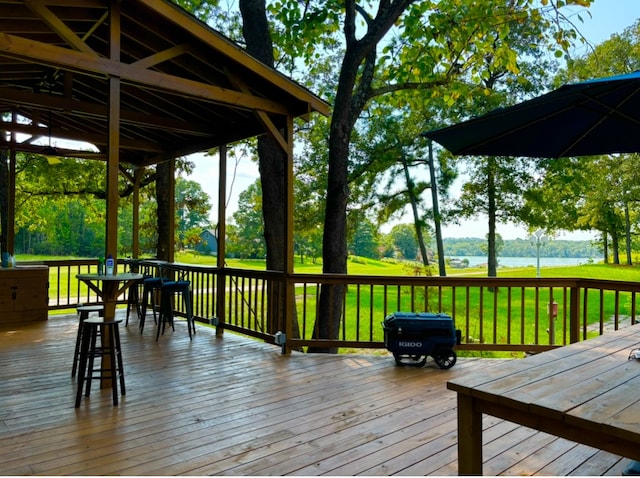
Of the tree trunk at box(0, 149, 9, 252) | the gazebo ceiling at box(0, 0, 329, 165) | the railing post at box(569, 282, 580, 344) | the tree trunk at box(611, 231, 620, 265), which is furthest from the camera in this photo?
the tree trunk at box(611, 231, 620, 265)

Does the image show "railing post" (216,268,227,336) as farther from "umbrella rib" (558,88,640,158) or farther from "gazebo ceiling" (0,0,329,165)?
"umbrella rib" (558,88,640,158)

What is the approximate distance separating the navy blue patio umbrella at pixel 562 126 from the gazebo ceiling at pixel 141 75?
2392mm

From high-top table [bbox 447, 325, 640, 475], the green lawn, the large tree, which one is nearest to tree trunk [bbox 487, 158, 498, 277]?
the green lawn

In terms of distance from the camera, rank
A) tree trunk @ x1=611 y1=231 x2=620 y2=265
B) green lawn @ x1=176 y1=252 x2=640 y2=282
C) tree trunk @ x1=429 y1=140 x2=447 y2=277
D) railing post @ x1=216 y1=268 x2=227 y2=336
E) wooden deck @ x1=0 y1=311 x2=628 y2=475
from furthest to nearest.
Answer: tree trunk @ x1=611 y1=231 x2=620 y2=265 → green lawn @ x1=176 y1=252 x2=640 y2=282 → tree trunk @ x1=429 y1=140 x2=447 y2=277 → railing post @ x1=216 y1=268 x2=227 y2=336 → wooden deck @ x1=0 y1=311 x2=628 y2=475

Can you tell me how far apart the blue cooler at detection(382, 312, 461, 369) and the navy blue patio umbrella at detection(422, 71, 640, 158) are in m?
1.89

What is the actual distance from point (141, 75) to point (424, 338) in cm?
364

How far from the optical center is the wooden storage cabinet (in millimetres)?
6520

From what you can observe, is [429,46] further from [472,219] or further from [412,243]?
[412,243]

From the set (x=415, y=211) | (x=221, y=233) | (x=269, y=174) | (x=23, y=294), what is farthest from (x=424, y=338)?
(x=415, y=211)

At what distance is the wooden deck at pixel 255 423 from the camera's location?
8.07ft

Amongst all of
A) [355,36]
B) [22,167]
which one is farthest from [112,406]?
[22,167]

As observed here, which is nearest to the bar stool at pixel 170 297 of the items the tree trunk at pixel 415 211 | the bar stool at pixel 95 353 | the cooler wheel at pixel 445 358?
the bar stool at pixel 95 353

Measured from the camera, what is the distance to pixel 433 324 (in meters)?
4.42

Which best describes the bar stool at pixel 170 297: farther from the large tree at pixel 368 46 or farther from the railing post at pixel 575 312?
the railing post at pixel 575 312
